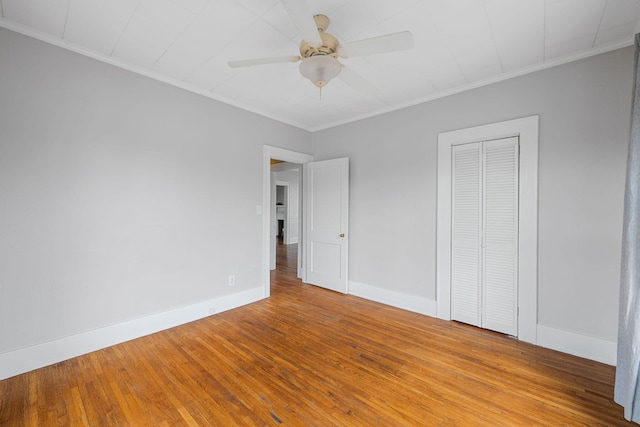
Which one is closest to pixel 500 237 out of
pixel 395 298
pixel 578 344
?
pixel 578 344

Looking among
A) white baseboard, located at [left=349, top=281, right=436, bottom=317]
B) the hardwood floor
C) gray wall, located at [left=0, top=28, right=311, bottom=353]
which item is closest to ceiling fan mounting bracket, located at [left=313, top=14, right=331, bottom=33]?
gray wall, located at [left=0, top=28, right=311, bottom=353]

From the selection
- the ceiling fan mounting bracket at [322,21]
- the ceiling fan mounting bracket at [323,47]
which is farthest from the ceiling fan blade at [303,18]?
the ceiling fan mounting bracket at [322,21]

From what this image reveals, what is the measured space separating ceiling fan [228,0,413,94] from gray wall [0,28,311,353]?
4.81ft

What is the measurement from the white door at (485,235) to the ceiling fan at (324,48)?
5.56 feet

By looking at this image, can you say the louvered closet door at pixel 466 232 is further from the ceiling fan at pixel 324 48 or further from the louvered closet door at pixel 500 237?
the ceiling fan at pixel 324 48

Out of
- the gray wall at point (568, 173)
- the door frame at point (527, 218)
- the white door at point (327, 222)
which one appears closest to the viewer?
the gray wall at point (568, 173)

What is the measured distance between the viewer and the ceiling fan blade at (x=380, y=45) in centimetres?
151

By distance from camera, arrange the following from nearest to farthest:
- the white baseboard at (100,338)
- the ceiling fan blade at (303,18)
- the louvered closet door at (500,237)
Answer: the ceiling fan blade at (303,18) → the white baseboard at (100,338) → the louvered closet door at (500,237)

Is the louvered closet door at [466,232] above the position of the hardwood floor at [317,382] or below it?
above

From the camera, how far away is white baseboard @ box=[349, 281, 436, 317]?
10.6ft

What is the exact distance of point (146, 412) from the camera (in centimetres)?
168

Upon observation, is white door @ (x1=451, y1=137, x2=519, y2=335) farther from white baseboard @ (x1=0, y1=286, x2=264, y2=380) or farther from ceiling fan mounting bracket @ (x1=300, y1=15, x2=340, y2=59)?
white baseboard @ (x1=0, y1=286, x2=264, y2=380)

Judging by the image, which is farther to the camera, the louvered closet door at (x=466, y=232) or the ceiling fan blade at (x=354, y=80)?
the louvered closet door at (x=466, y=232)

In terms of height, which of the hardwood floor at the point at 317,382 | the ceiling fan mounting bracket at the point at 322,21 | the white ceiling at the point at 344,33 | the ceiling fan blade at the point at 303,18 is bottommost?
the hardwood floor at the point at 317,382
